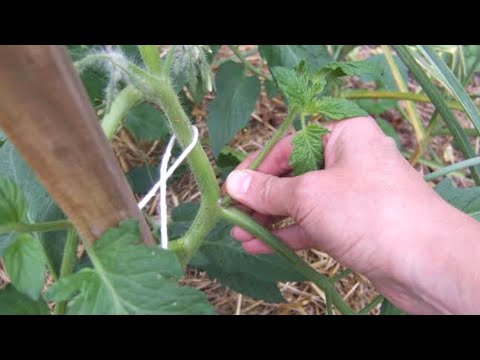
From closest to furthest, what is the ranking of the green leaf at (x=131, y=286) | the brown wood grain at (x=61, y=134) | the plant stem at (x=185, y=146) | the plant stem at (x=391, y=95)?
the brown wood grain at (x=61, y=134), the green leaf at (x=131, y=286), the plant stem at (x=185, y=146), the plant stem at (x=391, y=95)

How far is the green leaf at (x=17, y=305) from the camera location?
31.5 inches

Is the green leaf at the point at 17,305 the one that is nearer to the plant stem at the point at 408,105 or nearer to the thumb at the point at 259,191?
the thumb at the point at 259,191

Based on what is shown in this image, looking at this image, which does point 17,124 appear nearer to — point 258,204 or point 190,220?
point 258,204

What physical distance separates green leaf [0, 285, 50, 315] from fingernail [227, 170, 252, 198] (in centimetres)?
34

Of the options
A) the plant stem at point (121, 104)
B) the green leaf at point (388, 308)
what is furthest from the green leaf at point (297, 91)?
the green leaf at point (388, 308)

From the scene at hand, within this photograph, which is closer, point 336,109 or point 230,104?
point 336,109

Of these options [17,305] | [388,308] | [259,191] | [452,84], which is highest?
[452,84]

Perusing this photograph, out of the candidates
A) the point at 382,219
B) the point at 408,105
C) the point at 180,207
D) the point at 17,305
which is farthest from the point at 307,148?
the point at 408,105

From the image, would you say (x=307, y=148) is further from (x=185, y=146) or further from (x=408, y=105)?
(x=408, y=105)

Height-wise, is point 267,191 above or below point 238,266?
above

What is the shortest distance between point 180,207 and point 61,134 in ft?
2.12

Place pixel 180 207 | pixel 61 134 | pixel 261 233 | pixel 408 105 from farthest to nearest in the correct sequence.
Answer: pixel 408 105 < pixel 180 207 < pixel 261 233 < pixel 61 134

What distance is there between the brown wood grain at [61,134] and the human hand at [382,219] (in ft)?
0.97

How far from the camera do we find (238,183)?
0.88 meters
